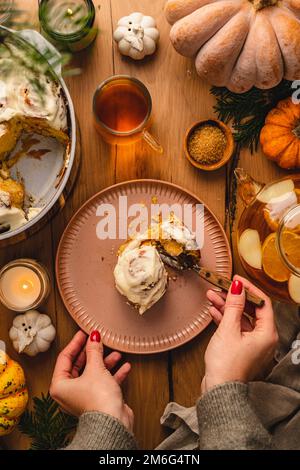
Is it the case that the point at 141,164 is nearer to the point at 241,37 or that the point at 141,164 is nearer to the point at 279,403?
the point at 241,37

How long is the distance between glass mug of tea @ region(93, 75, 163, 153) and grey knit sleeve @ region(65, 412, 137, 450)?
0.66 metres

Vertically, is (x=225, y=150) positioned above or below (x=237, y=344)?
above

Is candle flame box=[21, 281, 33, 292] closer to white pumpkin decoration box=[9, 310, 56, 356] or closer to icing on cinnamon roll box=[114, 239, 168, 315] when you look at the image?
white pumpkin decoration box=[9, 310, 56, 356]

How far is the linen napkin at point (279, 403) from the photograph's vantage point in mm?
1399

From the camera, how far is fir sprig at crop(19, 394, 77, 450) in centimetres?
146

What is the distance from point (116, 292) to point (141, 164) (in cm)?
33

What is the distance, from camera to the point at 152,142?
4.87 feet

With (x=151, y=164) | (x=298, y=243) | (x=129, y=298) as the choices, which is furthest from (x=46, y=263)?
(x=298, y=243)

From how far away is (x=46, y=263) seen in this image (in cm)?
152

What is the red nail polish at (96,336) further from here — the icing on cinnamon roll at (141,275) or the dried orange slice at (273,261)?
the dried orange slice at (273,261)

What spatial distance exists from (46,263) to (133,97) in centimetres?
47

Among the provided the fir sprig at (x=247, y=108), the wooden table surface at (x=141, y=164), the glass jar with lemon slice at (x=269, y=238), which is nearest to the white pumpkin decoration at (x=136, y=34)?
the wooden table surface at (x=141, y=164)

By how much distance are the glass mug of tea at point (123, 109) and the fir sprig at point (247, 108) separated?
0.61 ft

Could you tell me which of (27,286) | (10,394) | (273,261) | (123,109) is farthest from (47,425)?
(123,109)
